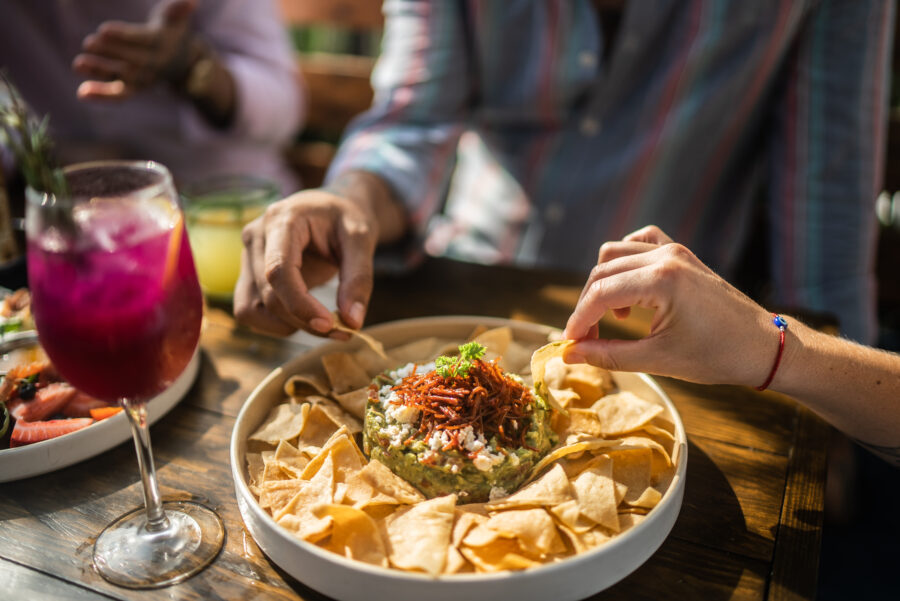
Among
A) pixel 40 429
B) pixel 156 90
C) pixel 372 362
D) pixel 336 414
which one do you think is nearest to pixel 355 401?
pixel 336 414

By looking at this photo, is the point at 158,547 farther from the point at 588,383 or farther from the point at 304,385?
the point at 588,383

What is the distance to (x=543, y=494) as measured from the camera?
2.91 ft

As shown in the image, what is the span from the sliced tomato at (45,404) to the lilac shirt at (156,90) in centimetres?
153

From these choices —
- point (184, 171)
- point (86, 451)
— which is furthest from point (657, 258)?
point (184, 171)

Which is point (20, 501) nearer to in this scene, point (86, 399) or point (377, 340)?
point (86, 399)

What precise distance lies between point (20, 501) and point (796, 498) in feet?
3.67

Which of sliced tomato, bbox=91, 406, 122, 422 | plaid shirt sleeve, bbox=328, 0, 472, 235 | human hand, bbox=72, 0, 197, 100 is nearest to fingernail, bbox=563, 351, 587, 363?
sliced tomato, bbox=91, 406, 122, 422

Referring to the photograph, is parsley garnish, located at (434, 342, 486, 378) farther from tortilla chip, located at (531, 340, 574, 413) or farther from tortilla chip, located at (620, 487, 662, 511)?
tortilla chip, located at (620, 487, 662, 511)

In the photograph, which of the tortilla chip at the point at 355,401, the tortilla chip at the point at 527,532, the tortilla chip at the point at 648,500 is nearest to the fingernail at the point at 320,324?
the tortilla chip at the point at 355,401

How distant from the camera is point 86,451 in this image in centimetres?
101

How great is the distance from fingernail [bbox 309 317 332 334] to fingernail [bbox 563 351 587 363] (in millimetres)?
396

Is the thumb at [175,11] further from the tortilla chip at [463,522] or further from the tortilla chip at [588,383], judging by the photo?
the tortilla chip at [463,522]

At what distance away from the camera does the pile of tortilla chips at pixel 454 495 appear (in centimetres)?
82

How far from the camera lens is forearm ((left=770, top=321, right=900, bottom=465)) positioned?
98 cm
